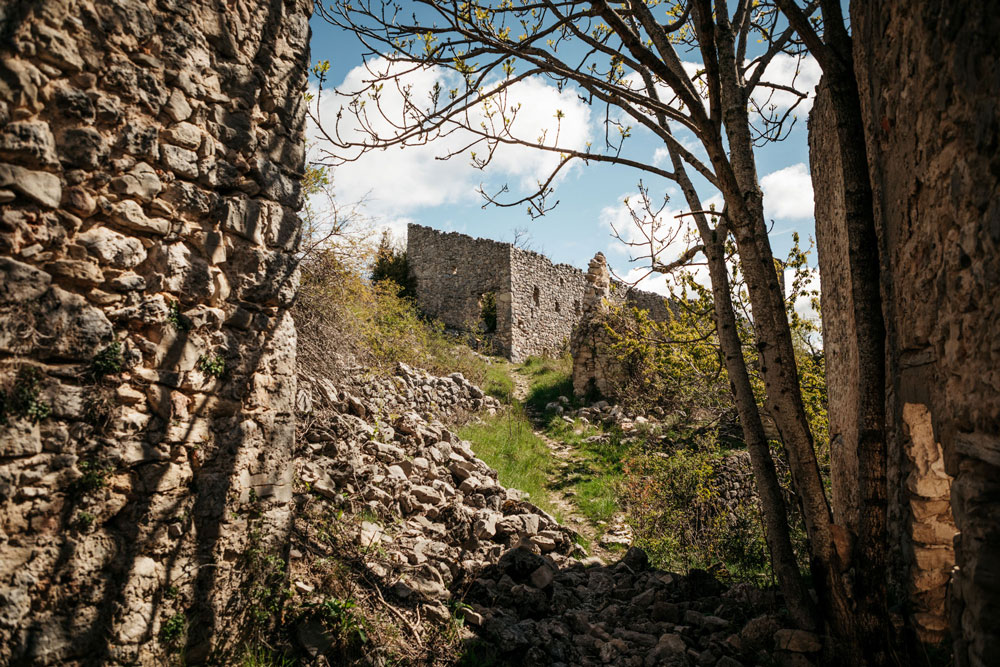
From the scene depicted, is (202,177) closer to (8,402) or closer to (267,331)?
(267,331)

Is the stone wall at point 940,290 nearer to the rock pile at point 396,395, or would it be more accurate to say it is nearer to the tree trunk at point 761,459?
the tree trunk at point 761,459

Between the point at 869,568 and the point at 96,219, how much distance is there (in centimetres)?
418

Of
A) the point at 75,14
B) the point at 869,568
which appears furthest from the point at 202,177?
the point at 869,568

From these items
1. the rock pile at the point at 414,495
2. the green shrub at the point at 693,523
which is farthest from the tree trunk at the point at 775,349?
the rock pile at the point at 414,495

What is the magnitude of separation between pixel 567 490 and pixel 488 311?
11678 millimetres

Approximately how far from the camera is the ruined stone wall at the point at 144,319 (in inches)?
88.0

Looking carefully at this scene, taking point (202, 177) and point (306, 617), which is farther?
point (306, 617)

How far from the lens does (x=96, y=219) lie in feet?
8.18

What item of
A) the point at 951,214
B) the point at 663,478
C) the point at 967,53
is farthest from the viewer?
the point at 663,478

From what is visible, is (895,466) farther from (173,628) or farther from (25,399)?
(25,399)

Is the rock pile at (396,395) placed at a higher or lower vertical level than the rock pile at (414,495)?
higher

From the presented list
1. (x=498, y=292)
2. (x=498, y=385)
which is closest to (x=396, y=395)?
(x=498, y=385)

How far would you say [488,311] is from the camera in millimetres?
19312

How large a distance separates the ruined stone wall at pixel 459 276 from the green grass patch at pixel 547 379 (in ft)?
4.22
